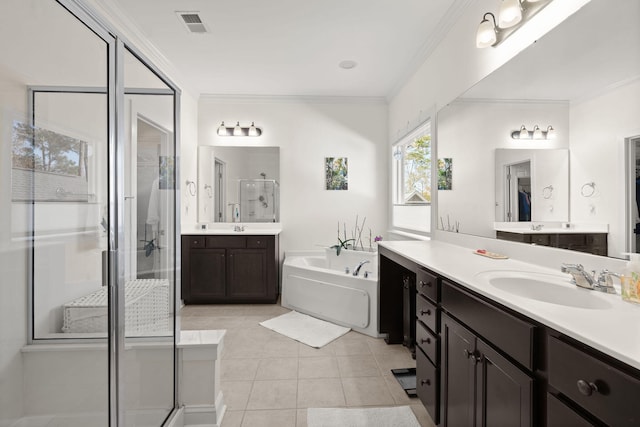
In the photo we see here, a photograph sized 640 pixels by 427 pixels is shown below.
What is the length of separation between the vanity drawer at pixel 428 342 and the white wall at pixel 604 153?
83 cm

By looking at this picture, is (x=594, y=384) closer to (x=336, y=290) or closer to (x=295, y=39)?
(x=336, y=290)

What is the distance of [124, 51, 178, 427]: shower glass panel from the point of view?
4.50 ft

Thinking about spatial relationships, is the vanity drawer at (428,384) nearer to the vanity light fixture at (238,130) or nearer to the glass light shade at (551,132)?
the glass light shade at (551,132)

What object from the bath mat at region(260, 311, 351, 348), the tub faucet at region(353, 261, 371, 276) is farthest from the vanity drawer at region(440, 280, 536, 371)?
the tub faucet at region(353, 261, 371, 276)

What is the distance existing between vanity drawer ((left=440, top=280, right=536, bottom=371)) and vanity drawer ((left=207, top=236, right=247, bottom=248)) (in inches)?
110

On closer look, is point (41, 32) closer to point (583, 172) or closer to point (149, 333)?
point (149, 333)

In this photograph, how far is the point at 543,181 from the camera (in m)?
1.59

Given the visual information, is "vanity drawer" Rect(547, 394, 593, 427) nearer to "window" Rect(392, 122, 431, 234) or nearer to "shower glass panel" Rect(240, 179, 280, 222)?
"window" Rect(392, 122, 431, 234)

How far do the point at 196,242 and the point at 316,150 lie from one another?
1986 mm

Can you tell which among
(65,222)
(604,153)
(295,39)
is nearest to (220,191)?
(295,39)

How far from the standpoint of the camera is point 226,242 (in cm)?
377

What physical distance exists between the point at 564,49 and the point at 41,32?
218 centimetres

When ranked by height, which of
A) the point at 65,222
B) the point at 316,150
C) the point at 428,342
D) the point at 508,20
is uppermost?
the point at 508,20

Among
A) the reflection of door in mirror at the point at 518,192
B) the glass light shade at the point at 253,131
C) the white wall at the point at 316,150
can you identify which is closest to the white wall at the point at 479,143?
the reflection of door in mirror at the point at 518,192
